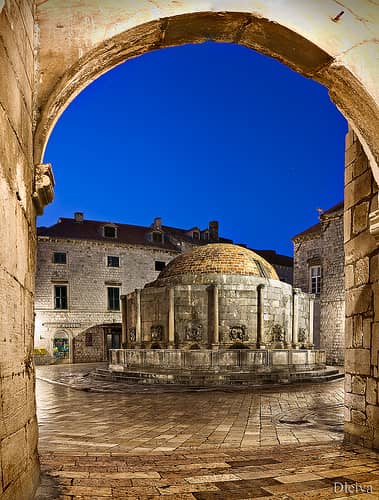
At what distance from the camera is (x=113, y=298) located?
2900 centimetres

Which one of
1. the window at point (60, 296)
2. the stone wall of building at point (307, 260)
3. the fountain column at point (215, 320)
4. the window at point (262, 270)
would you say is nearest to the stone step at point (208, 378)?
the fountain column at point (215, 320)

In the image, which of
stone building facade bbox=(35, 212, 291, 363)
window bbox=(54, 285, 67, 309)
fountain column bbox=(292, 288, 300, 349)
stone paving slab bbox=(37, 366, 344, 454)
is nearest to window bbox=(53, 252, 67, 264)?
stone building facade bbox=(35, 212, 291, 363)

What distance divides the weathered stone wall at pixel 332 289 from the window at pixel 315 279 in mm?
899

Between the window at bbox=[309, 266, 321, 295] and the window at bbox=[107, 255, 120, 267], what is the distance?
44.5 feet

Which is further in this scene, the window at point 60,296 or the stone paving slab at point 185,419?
the window at point 60,296

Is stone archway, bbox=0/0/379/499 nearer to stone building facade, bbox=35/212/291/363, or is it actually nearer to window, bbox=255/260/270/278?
window, bbox=255/260/270/278

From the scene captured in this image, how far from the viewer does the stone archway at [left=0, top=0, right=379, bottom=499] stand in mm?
A: 2436

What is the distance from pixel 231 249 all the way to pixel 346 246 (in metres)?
12.8

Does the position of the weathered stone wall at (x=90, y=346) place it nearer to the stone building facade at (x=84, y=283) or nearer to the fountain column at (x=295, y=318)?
the stone building facade at (x=84, y=283)

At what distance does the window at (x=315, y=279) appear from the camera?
2548cm

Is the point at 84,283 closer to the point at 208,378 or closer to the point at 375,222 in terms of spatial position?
the point at 208,378

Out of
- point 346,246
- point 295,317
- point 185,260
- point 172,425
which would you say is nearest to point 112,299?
point 185,260

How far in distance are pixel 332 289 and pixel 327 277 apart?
0.84 m

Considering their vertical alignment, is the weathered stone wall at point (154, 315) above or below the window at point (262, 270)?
below
